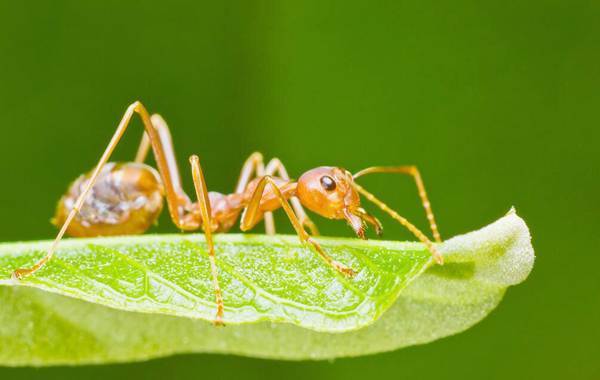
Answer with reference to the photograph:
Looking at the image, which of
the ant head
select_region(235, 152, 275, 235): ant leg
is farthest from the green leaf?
select_region(235, 152, 275, 235): ant leg

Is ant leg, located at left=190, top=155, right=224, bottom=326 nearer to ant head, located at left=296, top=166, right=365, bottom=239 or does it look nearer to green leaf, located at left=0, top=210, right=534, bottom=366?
green leaf, located at left=0, top=210, right=534, bottom=366

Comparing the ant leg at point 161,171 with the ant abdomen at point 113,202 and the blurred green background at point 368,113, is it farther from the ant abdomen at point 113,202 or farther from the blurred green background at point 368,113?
the blurred green background at point 368,113

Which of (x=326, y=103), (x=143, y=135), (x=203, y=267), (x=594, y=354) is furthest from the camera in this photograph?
(x=143, y=135)

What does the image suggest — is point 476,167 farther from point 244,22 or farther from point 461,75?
point 244,22

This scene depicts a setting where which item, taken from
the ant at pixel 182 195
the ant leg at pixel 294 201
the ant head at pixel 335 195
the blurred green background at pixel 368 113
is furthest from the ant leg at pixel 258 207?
the blurred green background at pixel 368 113

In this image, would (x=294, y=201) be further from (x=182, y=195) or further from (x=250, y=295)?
(x=250, y=295)

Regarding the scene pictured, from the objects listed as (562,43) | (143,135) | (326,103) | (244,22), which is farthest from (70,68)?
(562,43)

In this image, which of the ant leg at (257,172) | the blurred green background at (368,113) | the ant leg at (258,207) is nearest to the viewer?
the ant leg at (258,207)
